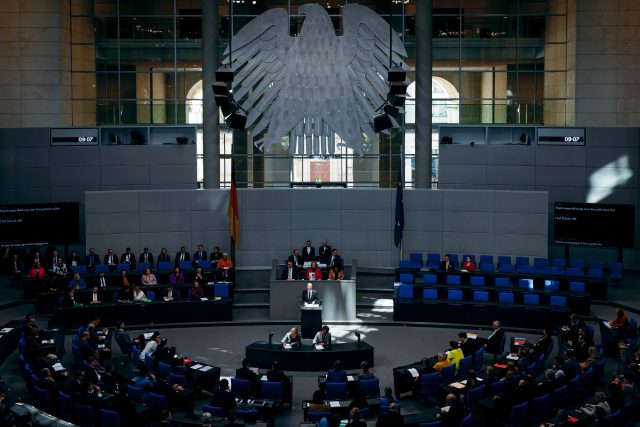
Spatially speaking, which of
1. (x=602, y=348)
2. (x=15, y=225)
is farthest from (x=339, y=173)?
(x=602, y=348)

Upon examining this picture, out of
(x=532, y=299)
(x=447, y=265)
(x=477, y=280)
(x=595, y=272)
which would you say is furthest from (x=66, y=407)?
(x=595, y=272)

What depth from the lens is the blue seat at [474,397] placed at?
1447cm

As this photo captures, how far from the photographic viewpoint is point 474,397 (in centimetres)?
1454

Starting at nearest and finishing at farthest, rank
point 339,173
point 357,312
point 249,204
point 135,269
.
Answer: point 357,312 < point 135,269 < point 249,204 < point 339,173

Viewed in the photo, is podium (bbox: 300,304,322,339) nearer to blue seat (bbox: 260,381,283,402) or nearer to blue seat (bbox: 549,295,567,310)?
blue seat (bbox: 260,381,283,402)

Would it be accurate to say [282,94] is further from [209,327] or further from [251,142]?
[209,327]

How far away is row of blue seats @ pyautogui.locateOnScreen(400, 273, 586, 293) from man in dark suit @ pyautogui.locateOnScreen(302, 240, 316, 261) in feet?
9.57

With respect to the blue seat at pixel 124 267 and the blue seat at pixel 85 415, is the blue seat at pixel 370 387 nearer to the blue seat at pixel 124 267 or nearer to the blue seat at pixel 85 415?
the blue seat at pixel 85 415

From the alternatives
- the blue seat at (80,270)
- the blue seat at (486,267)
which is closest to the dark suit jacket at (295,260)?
the blue seat at (486,267)

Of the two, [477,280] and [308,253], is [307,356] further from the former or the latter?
[308,253]

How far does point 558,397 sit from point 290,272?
914 cm

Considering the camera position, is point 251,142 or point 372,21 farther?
point 251,142

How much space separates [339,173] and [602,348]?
1216cm

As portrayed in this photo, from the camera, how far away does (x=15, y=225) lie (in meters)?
23.7
